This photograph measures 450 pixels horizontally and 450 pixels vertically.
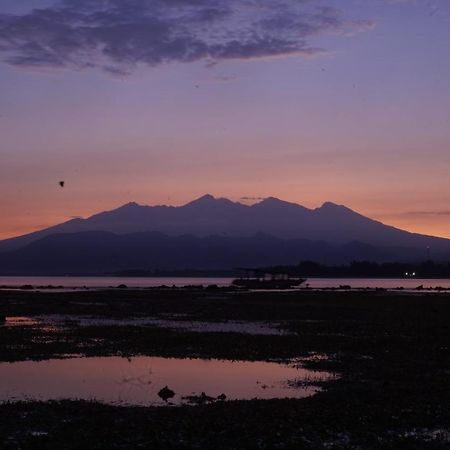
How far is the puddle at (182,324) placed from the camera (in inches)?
1501

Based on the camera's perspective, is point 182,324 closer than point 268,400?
No

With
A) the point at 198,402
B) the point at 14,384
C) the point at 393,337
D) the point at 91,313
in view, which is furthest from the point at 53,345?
the point at 91,313

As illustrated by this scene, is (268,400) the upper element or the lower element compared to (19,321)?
lower

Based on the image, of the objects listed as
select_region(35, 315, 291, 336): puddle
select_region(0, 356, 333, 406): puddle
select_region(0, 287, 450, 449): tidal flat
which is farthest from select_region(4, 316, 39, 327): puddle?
select_region(0, 356, 333, 406): puddle

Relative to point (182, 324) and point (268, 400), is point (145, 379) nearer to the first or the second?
point (268, 400)

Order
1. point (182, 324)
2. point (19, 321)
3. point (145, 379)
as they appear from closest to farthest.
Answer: point (145, 379) → point (182, 324) → point (19, 321)

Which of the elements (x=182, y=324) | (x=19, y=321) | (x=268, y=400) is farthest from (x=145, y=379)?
(x=19, y=321)

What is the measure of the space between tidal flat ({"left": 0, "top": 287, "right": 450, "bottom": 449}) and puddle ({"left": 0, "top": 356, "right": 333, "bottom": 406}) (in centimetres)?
74

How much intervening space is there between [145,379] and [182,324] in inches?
805

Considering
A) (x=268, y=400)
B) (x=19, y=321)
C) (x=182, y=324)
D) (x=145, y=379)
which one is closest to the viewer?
(x=268, y=400)

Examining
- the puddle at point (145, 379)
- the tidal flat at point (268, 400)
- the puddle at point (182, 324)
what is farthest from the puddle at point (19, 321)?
the puddle at point (145, 379)

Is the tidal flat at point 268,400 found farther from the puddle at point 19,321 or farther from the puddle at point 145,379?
the puddle at point 145,379

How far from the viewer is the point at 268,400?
706 inches

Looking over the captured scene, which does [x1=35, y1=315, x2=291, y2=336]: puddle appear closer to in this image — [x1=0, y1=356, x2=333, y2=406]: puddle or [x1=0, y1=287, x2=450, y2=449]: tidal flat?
[x1=0, y1=287, x2=450, y2=449]: tidal flat
